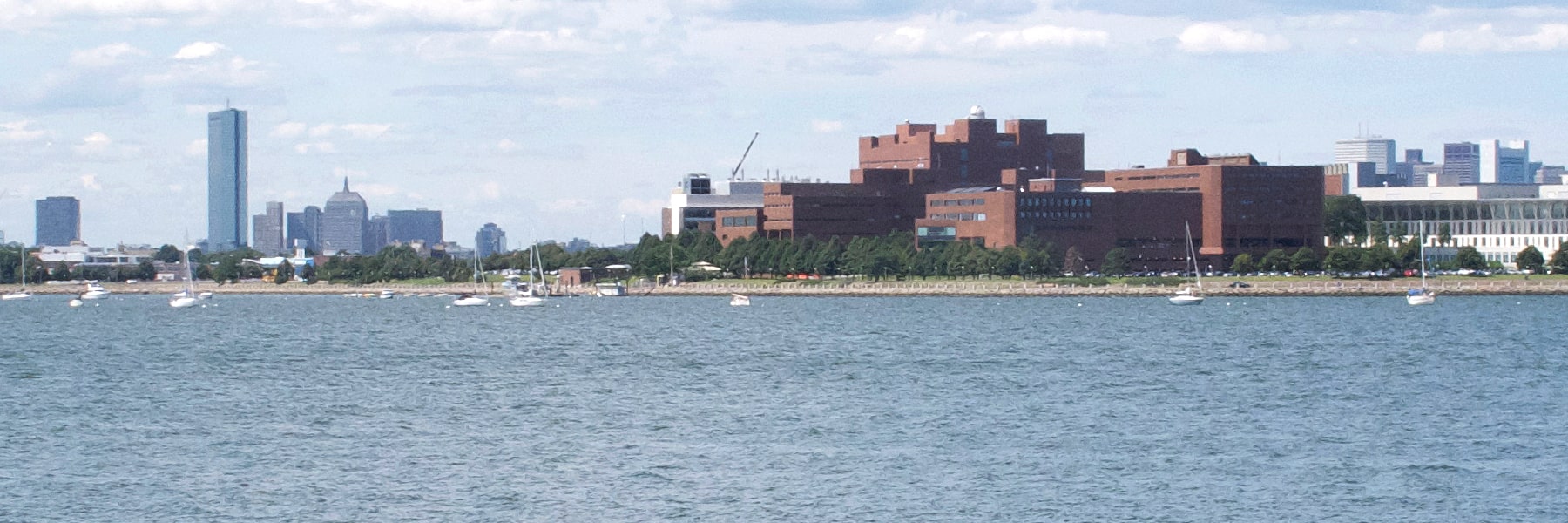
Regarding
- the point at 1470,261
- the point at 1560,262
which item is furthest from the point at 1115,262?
the point at 1560,262

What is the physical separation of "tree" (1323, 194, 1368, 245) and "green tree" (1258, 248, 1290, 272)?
21850 mm

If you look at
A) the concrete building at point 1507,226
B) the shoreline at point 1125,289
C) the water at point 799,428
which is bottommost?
the water at point 799,428

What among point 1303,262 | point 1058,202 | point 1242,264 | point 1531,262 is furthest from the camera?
point 1058,202

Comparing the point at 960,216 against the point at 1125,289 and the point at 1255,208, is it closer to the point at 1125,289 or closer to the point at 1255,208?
the point at 1255,208

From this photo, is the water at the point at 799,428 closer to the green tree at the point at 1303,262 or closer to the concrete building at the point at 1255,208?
the green tree at the point at 1303,262

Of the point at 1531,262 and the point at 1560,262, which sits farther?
the point at 1531,262

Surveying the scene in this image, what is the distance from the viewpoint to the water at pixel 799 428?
34.3 m

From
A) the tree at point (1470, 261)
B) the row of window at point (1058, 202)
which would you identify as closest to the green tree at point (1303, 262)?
the tree at point (1470, 261)

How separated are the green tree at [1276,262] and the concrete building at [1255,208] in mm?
8831

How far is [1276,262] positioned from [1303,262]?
254 cm

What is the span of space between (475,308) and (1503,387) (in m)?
97.6

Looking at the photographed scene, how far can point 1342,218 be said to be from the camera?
637 ft

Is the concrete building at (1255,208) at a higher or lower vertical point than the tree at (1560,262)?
higher

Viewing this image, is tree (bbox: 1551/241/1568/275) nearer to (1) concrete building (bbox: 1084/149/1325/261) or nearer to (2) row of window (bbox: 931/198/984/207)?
(1) concrete building (bbox: 1084/149/1325/261)
